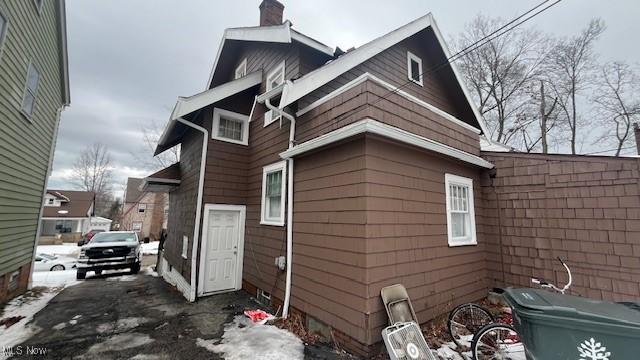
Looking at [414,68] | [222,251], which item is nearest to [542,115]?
[414,68]

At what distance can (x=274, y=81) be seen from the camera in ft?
24.5

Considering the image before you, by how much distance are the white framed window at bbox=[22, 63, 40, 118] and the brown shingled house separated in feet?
9.83

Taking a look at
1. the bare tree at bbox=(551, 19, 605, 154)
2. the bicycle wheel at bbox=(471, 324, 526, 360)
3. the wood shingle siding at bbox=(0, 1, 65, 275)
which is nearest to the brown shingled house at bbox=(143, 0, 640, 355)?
the bicycle wheel at bbox=(471, 324, 526, 360)

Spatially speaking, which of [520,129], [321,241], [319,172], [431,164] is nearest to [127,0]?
[319,172]

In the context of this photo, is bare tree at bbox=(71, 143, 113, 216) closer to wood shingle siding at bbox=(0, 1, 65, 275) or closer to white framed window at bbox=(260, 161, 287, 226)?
Answer: wood shingle siding at bbox=(0, 1, 65, 275)

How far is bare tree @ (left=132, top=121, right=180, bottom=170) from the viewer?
23516 mm

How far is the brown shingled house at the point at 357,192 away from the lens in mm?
4086

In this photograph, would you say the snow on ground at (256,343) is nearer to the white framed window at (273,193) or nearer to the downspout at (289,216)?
the downspout at (289,216)

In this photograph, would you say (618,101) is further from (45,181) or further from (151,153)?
(151,153)

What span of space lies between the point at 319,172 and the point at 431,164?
2.24m

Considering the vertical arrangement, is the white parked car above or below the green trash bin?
below

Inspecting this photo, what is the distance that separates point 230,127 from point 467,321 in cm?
718

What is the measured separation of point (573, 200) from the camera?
5246mm

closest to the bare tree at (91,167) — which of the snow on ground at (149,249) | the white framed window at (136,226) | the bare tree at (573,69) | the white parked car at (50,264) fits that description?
the white framed window at (136,226)
